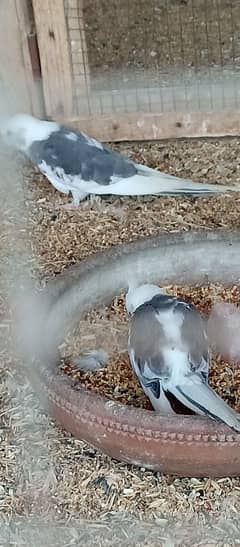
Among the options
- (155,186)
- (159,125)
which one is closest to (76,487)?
(155,186)

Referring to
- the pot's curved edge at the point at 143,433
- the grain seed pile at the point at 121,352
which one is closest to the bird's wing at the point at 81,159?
the grain seed pile at the point at 121,352

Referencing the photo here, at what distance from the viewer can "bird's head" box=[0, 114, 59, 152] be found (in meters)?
2.41

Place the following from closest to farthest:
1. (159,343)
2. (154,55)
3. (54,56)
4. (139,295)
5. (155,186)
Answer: (159,343), (139,295), (155,186), (54,56), (154,55)

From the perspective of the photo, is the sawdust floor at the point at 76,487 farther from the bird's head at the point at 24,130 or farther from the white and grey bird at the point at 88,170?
the bird's head at the point at 24,130

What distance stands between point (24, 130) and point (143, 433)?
1227 mm

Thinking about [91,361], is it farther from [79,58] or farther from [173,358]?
[79,58]

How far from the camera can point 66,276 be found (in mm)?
1790

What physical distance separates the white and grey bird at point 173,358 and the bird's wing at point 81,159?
28.1 inches

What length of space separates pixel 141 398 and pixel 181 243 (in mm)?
369

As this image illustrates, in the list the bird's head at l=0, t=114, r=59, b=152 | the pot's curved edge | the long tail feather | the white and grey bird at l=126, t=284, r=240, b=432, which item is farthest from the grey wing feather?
the bird's head at l=0, t=114, r=59, b=152

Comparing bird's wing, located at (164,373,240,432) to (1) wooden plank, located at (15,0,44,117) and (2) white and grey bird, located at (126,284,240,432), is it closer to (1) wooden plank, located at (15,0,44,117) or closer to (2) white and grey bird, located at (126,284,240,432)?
(2) white and grey bird, located at (126,284,240,432)

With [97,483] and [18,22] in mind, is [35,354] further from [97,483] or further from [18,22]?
[18,22]

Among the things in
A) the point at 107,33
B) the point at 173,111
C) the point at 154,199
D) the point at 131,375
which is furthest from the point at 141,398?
the point at 107,33

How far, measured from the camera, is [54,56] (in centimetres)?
258
